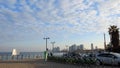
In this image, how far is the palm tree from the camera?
213 feet

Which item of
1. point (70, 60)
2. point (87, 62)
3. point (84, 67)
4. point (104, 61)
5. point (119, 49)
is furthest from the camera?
point (119, 49)

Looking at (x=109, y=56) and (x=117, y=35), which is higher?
(x=117, y=35)

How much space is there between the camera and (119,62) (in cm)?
2730

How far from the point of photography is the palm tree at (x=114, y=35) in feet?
213

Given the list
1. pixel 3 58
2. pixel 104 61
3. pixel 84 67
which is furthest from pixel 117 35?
pixel 84 67

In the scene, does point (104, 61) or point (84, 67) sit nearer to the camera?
point (84, 67)

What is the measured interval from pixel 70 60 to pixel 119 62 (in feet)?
24.6

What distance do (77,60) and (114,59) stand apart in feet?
16.3

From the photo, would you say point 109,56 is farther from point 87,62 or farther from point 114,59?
point 87,62

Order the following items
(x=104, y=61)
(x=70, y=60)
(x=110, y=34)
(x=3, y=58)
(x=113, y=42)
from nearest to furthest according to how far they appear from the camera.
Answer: (x=104, y=61), (x=70, y=60), (x=3, y=58), (x=113, y=42), (x=110, y=34)

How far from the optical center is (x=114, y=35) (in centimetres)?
6769

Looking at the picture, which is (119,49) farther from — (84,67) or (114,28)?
(84,67)

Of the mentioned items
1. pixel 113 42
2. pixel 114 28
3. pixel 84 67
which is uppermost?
pixel 114 28

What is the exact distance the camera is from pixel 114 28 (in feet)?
234
